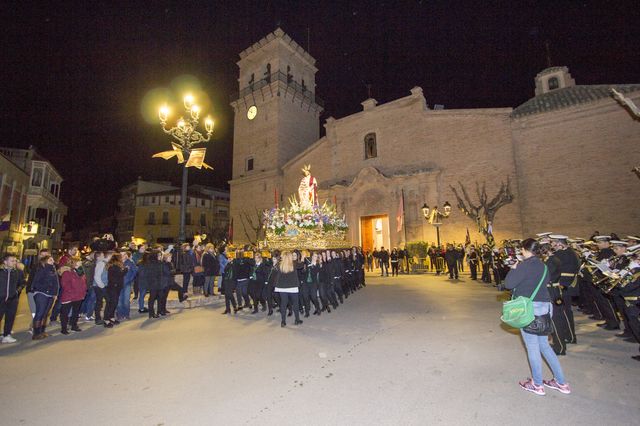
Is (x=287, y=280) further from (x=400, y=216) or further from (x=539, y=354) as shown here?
(x=400, y=216)

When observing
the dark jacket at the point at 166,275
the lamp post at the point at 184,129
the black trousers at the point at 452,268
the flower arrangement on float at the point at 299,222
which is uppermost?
the lamp post at the point at 184,129

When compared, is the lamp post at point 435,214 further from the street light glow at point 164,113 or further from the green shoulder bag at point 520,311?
the green shoulder bag at point 520,311

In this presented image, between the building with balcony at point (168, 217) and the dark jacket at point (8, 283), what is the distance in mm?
40832

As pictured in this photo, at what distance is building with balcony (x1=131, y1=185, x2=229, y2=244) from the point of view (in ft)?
157

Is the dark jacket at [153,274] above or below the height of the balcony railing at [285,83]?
below

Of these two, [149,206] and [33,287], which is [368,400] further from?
[149,206]

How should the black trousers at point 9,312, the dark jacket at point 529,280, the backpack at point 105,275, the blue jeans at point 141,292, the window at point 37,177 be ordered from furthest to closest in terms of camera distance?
the window at point 37,177
the blue jeans at point 141,292
the backpack at point 105,275
the black trousers at point 9,312
the dark jacket at point 529,280

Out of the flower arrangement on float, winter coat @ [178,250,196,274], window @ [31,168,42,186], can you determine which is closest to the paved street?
winter coat @ [178,250,196,274]

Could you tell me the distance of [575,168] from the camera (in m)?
19.2

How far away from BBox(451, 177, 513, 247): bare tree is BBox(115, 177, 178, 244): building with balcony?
4771 cm

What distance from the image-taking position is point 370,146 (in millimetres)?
27359

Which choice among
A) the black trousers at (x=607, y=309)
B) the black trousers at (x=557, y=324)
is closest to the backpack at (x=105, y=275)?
the black trousers at (x=557, y=324)

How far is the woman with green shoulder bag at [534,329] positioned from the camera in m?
3.97

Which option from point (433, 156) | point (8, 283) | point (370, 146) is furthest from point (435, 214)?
point (8, 283)
